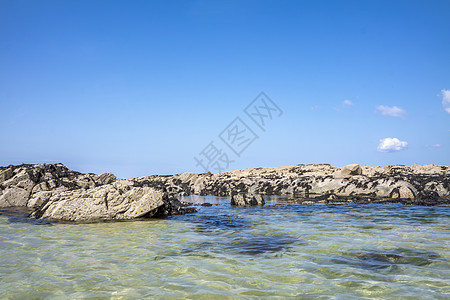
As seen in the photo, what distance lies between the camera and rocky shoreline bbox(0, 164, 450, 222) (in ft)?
34.4

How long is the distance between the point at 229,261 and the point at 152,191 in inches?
260

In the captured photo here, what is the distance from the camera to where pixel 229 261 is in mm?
5078

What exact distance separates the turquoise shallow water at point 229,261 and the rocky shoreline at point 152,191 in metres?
1.88

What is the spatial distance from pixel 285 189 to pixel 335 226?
13.9 metres

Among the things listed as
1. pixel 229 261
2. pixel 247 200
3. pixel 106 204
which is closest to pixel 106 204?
pixel 106 204

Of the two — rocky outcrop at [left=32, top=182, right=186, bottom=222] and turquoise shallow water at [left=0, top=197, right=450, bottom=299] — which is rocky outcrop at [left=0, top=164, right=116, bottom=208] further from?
turquoise shallow water at [left=0, top=197, right=450, bottom=299]

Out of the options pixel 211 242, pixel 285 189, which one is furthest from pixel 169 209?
pixel 285 189

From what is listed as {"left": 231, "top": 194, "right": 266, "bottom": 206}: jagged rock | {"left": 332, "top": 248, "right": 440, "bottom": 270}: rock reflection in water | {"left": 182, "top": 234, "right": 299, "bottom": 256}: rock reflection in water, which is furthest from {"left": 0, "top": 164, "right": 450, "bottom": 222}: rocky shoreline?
{"left": 332, "top": 248, "right": 440, "bottom": 270}: rock reflection in water

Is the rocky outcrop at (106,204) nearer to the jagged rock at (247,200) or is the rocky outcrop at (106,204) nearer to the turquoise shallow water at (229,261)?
the turquoise shallow water at (229,261)

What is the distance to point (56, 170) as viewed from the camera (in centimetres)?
1842

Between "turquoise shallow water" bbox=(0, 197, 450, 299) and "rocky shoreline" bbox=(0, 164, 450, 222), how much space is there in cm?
188

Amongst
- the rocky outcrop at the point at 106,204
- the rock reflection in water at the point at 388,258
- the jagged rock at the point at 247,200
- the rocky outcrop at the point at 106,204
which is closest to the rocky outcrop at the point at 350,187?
the jagged rock at the point at 247,200

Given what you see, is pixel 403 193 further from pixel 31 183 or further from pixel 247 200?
pixel 31 183

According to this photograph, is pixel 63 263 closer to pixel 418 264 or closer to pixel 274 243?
pixel 274 243
